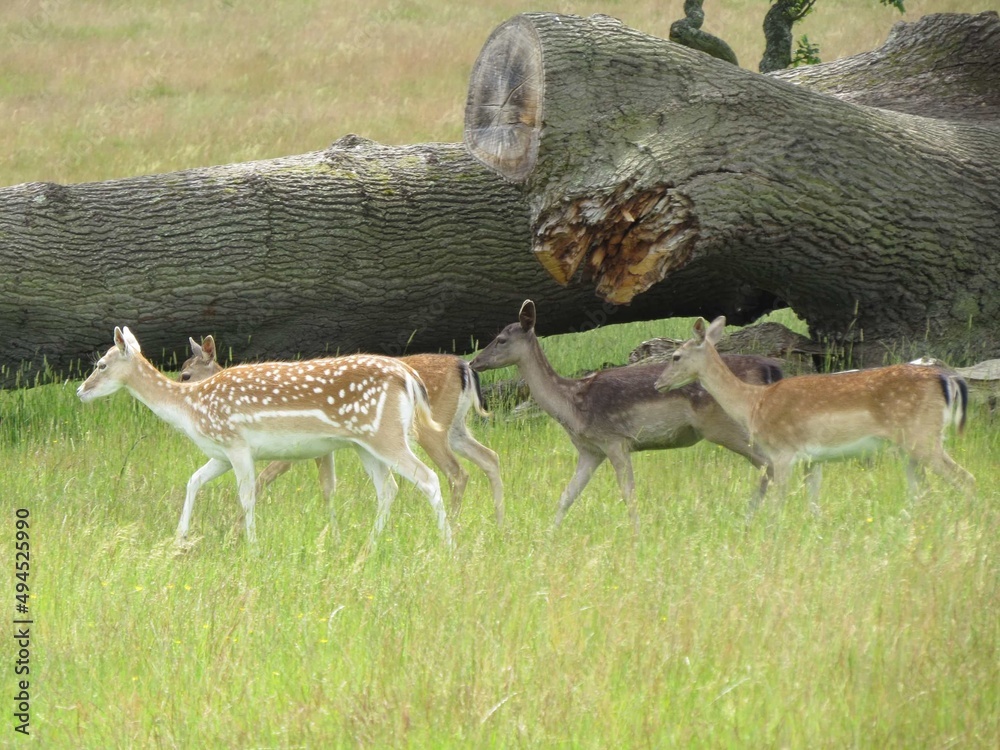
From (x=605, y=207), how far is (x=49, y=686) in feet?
17.3

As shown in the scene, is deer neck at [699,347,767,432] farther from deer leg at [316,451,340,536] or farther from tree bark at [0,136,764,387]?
tree bark at [0,136,764,387]

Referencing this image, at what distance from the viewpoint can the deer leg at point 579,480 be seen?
7515mm

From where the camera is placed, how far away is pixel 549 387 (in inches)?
333

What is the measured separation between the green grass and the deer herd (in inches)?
9.1

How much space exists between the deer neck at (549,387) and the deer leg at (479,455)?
44 cm

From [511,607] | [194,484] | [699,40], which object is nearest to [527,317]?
[194,484]

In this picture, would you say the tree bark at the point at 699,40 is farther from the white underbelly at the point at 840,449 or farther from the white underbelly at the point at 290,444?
the white underbelly at the point at 290,444

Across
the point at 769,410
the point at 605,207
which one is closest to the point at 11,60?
the point at 605,207

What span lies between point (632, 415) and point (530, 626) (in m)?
3.00

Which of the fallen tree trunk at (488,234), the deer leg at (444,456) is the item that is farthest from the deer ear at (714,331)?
the deer leg at (444,456)

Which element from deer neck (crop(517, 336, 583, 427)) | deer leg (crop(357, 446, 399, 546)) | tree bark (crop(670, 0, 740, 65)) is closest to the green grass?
deer leg (crop(357, 446, 399, 546))

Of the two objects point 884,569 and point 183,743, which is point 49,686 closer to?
point 183,743

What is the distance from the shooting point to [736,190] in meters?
9.27

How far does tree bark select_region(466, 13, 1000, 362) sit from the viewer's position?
9141mm
